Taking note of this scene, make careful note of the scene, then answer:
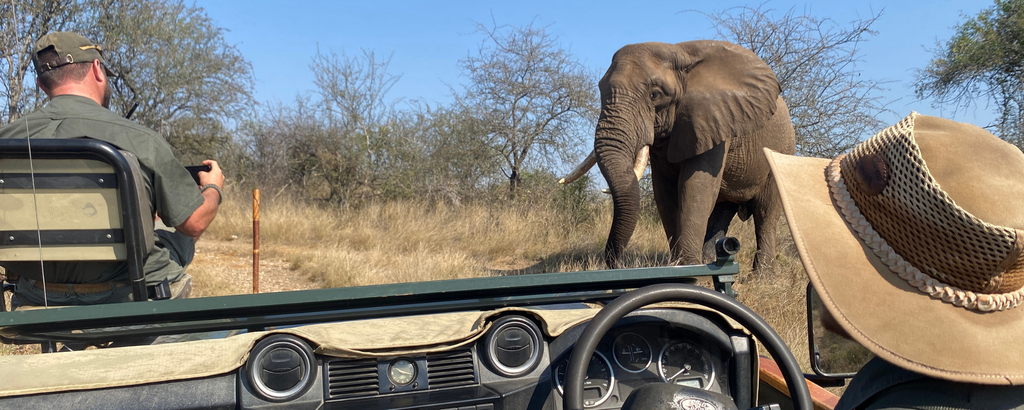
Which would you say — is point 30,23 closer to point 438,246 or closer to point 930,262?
point 438,246

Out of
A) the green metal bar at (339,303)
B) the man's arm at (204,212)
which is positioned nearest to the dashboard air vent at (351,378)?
the green metal bar at (339,303)

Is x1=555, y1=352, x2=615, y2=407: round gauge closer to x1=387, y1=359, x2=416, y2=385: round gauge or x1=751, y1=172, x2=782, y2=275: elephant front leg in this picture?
x1=387, y1=359, x2=416, y2=385: round gauge

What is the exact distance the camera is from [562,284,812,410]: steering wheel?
141cm

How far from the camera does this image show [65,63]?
2766mm

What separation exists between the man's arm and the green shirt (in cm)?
4

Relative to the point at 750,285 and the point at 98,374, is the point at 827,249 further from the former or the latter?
the point at 750,285

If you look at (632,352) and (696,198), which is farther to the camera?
(696,198)

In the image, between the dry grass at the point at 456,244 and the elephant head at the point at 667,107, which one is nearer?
the elephant head at the point at 667,107

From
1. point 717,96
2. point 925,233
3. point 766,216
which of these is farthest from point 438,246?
point 925,233

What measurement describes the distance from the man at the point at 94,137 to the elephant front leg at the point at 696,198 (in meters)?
4.91

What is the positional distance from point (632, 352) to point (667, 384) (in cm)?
Result: 39

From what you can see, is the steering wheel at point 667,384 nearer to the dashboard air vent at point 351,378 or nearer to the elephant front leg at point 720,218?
the dashboard air vent at point 351,378

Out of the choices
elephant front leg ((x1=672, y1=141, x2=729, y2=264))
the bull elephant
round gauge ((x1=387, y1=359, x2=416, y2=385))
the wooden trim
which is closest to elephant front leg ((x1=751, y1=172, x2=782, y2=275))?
the bull elephant

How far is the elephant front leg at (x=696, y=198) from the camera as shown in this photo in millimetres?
6762
